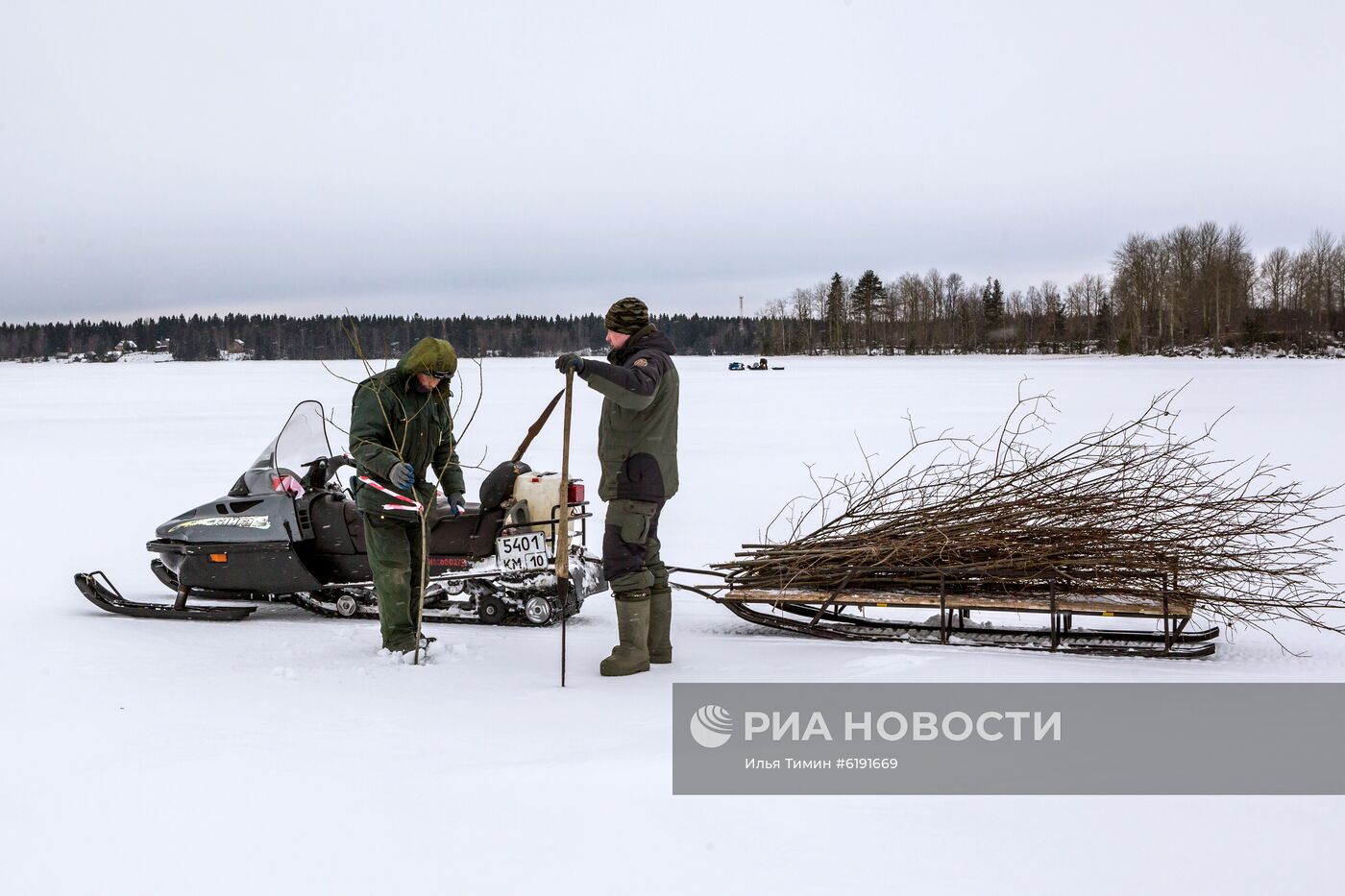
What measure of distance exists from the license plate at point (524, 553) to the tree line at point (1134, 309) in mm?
72788

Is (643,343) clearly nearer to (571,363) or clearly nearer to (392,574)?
(571,363)

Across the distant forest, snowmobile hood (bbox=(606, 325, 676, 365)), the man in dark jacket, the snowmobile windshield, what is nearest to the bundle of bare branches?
snowmobile hood (bbox=(606, 325, 676, 365))

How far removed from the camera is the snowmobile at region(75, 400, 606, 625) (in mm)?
5883

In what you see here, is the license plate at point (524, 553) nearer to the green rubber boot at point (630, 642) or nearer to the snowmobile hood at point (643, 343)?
the green rubber boot at point (630, 642)

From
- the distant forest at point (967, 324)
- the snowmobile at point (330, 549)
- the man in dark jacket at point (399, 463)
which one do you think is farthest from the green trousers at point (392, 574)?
the distant forest at point (967, 324)

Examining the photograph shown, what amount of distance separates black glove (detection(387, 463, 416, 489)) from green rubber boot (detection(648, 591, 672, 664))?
1.29 metres

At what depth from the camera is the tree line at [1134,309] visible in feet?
249

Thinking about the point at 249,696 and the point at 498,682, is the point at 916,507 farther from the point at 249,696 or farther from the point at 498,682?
the point at 249,696

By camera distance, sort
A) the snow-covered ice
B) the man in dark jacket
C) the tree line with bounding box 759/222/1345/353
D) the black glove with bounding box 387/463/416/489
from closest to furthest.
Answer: the snow-covered ice < the black glove with bounding box 387/463/416/489 < the man in dark jacket < the tree line with bounding box 759/222/1345/353

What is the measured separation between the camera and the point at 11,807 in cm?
299

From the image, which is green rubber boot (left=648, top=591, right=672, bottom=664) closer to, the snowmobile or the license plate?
the snowmobile

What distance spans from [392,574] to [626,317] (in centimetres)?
178

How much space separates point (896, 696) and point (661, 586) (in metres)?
1.31

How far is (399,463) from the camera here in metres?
4.80
